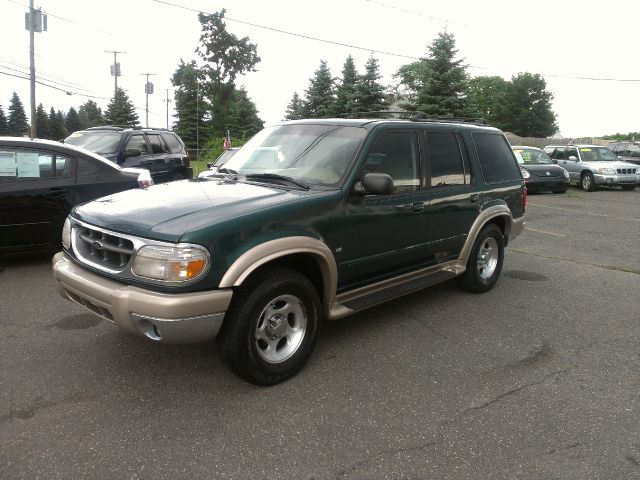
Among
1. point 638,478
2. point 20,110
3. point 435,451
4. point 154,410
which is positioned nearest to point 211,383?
point 154,410

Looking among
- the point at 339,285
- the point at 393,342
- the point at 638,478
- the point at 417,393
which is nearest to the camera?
the point at 638,478

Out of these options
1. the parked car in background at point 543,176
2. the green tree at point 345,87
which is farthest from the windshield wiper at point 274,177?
the green tree at point 345,87

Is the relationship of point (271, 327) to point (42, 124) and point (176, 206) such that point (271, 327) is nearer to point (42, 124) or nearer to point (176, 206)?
point (176, 206)

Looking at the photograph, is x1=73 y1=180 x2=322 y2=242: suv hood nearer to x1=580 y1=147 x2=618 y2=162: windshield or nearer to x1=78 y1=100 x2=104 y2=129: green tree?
x1=580 y1=147 x2=618 y2=162: windshield

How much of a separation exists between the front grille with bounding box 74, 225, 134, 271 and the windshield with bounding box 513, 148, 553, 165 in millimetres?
17667

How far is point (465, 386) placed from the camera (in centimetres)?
357

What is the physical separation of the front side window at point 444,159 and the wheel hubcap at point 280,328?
192 centimetres

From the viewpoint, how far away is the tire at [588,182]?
769 inches

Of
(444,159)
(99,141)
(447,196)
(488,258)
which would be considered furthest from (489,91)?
(447,196)

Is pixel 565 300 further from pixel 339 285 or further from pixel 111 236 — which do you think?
pixel 111 236

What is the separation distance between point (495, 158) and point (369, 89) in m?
24.8

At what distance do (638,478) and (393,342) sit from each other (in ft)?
6.54

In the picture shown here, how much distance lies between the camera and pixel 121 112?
59438 millimetres

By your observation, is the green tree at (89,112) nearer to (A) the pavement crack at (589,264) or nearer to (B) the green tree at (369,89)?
(B) the green tree at (369,89)
